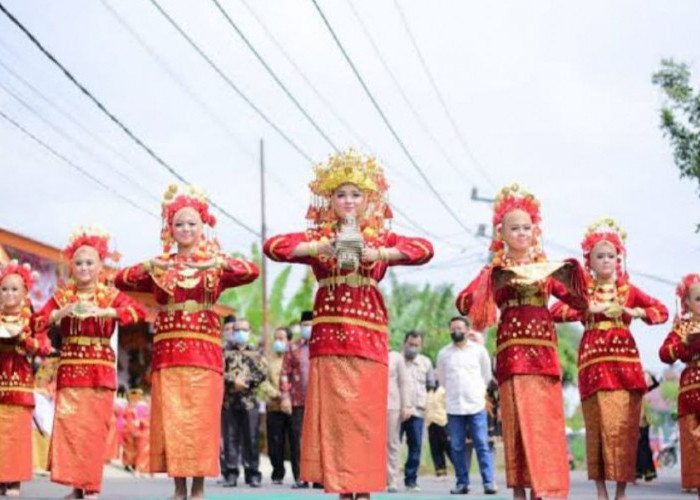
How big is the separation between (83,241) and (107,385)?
122 cm

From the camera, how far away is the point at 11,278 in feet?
37.8

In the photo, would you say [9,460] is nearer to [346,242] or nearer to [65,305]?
[65,305]

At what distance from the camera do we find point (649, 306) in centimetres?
1023

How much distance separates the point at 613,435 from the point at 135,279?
383 centimetres

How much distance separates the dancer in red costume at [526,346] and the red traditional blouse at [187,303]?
1.65 metres

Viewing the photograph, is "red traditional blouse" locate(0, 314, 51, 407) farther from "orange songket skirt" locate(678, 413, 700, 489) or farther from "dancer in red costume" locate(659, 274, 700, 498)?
"orange songket skirt" locate(678, 413, 700, 489)

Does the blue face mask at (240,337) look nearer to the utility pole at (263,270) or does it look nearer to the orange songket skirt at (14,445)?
the orange songket skirt at (14,445)

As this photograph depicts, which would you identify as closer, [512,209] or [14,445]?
[512,209]

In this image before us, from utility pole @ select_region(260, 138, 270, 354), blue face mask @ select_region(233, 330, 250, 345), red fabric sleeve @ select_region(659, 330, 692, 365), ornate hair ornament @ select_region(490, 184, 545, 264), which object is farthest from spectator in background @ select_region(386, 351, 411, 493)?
utility pole @ select_region(260, 138, 270, 354)

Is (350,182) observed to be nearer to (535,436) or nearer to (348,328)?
(348,328)

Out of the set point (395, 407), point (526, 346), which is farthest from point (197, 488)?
point (395, 407)

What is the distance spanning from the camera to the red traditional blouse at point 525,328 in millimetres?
8961

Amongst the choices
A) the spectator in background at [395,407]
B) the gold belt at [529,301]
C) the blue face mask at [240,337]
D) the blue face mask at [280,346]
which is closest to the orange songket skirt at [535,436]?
the gold belt at [529,301]

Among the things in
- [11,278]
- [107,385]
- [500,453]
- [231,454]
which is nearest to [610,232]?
[107,385]
